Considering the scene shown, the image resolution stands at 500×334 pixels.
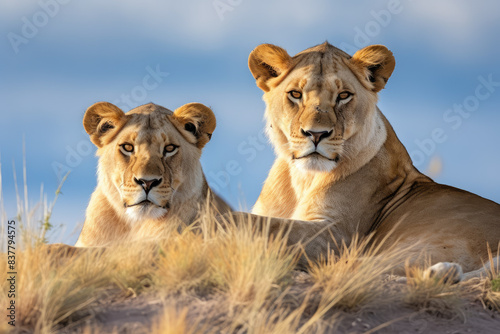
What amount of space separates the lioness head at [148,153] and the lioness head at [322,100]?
771 mm

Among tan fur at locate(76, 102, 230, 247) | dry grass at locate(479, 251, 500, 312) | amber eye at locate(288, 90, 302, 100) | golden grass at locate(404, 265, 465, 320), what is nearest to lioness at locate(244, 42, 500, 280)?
amber eye at locate(288, 90, 302, 100)

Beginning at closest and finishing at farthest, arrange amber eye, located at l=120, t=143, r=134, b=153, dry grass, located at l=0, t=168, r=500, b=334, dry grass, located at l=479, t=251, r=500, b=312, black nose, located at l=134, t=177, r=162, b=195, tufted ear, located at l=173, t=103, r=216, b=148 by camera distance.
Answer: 1. dry grass, located at l=0, t=168, r=500, b=334
2. dry grass, located at l=479, t=251, r=500, b=312
3. black nose, located at l=134, t=177, r=162, b=195
4. amber eye, located at l=120, t=143, r=134, b=153
5. tufted ear, located at l=173, t=103, r=216, b=148

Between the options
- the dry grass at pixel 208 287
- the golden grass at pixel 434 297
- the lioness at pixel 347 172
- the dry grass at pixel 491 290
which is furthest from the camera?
the lioness at pixel 347 172

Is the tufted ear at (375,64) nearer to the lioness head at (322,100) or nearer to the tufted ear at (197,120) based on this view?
the lioness head at (322,100)

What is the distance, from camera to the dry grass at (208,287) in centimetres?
432

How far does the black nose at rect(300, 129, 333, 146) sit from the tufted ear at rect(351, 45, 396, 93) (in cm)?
97

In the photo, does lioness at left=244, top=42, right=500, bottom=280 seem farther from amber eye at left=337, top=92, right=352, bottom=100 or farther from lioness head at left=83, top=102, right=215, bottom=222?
lioness head at left=83, top=102, right=215, bottom=222

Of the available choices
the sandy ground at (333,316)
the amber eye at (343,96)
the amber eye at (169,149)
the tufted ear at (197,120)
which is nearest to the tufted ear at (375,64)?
the amber eye at (343,96)

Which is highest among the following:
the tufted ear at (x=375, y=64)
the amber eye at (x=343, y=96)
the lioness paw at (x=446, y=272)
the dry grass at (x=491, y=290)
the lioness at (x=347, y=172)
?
the tufted ear at (x=375, y=64)

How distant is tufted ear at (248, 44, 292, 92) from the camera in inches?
277

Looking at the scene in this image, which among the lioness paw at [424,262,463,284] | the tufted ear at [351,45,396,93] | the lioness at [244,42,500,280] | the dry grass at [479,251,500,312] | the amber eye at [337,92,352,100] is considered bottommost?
the dry grass at [479,251,500,312]

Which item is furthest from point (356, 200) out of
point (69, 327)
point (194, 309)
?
point (69, 327)

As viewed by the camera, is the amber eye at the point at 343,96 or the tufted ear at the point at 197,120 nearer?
the tufted ear at the point at 197,120

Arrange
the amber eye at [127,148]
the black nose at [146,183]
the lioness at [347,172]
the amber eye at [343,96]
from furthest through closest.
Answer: the amber eye at [343,96] < the lioness at [347,172] < the amber eye at [127,148] < the black nose at [146,183]
